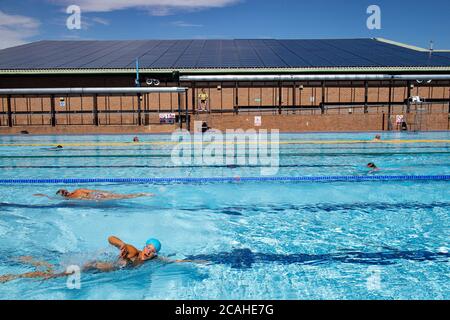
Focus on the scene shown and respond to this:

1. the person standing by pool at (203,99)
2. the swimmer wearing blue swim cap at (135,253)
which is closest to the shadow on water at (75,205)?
the swimmer wearing blue swim cap at (135,253)

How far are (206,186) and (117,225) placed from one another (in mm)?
2698

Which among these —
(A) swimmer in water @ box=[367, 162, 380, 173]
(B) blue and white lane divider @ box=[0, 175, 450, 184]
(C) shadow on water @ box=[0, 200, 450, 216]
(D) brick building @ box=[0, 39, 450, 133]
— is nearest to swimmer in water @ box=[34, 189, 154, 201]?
(C) shadow on water @ box=[0, 200, 450, 216]

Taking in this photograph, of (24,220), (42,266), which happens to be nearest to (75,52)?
(24,220)

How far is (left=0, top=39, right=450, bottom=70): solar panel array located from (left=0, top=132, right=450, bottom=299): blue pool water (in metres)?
14.3

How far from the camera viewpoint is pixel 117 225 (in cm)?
539

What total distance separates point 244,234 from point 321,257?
1133mm

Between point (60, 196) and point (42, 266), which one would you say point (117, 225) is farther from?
point (60, 196)

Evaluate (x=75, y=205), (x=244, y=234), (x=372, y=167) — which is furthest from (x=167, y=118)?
(x=244, y=234)

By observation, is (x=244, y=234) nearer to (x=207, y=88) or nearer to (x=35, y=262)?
(x=35, y=262)

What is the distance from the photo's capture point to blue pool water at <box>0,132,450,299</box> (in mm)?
3574

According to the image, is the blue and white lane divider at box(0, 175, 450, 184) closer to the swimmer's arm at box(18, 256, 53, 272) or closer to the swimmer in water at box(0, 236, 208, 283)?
the swimmer's arm at box(18, 256, 53, 272)

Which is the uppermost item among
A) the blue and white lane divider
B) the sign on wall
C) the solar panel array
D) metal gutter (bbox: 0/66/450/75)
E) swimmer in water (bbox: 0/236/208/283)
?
the solar panel array

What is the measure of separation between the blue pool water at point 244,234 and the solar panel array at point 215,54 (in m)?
14.3

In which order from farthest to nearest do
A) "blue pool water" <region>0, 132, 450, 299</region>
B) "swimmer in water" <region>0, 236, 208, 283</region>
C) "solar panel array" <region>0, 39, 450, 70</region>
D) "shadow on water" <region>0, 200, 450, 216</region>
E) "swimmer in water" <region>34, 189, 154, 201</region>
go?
"solar panel array" <region>0, 39, 450, 70</region> < "swimmer in water" <region>34, 189, 154, 201</region> < "shadow on water" <region>0, 200, 450, 216</region> < "swimmer in water" <region>0, 236, 208, 283</region> < "blue pool water" <region>0, 132, 450, 299</region>
